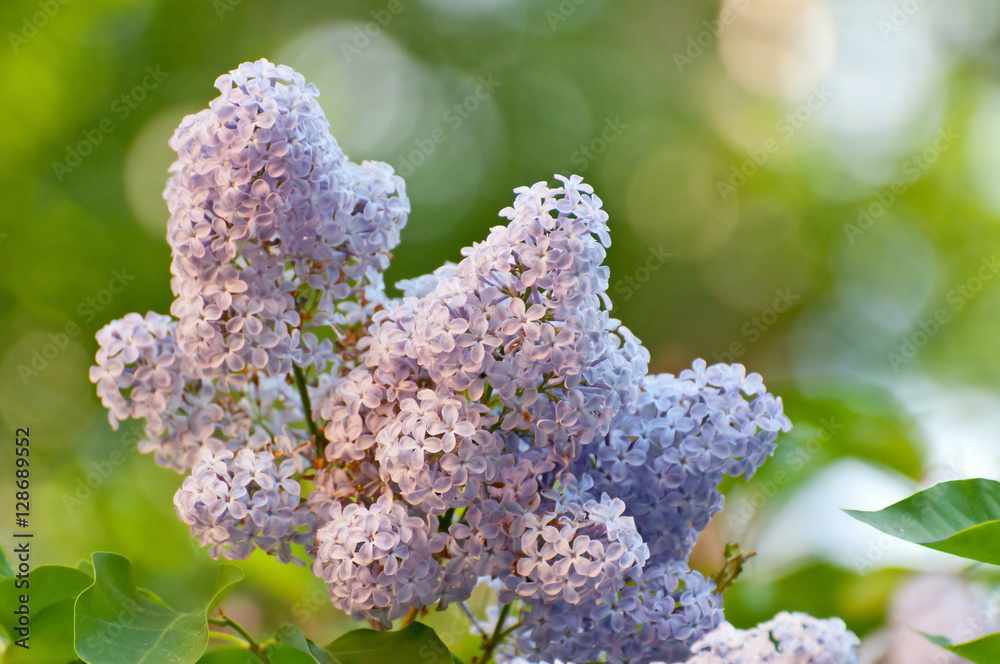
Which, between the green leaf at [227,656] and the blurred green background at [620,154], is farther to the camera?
the blurred green background at [620,154]

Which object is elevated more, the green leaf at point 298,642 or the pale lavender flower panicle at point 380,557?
the pale lavender flower panicle at point 380,557

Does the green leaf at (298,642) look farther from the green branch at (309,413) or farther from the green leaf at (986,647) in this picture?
the green leaf at (986,647)

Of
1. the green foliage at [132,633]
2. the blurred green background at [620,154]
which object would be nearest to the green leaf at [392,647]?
the green foliage at [132,633]

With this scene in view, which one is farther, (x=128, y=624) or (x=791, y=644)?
(x=128, y=624)

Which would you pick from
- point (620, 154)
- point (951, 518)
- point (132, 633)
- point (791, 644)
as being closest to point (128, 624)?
point (132, 633)

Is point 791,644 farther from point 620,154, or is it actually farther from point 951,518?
point 620,154

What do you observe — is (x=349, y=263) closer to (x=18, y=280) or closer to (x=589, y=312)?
(x=589, y=312)
